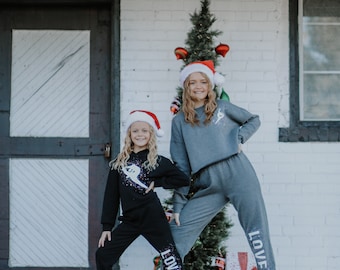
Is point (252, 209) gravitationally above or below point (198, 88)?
below

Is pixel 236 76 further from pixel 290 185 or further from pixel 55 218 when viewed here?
pixel 55 218

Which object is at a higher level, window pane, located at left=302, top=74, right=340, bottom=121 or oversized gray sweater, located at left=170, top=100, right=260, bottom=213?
window pane, located at left=302, top=74, right=340, bottom=121

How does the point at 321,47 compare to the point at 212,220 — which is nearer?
the point at 212,220

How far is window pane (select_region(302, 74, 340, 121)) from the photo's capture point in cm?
570

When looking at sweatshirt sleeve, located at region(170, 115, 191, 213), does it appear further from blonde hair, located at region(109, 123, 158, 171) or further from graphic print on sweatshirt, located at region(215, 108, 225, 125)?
graphic print on sweatshirt, located at region(215, 108, 225, 125)

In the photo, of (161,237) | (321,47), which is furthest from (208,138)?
(321,47)

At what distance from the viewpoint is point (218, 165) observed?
444 centimetres

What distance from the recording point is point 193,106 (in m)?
4.51

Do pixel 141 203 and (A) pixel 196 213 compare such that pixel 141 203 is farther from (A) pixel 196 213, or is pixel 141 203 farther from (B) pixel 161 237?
(A) pixel 196 213

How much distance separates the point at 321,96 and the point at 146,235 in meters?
2.21

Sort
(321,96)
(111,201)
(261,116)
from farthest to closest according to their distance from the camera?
(321,96) → (261,116) → (111,201)

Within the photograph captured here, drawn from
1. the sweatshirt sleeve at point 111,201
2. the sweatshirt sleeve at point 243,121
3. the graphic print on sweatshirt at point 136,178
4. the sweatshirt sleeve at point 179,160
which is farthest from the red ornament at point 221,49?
the sweatshirt sleeve at point 111,201

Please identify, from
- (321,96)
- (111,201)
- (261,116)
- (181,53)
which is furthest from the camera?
(321,96)

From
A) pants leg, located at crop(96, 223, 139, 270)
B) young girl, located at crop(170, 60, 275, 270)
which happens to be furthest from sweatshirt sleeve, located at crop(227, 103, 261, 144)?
pants leg, located at crop(96, 223, 139, 270)
